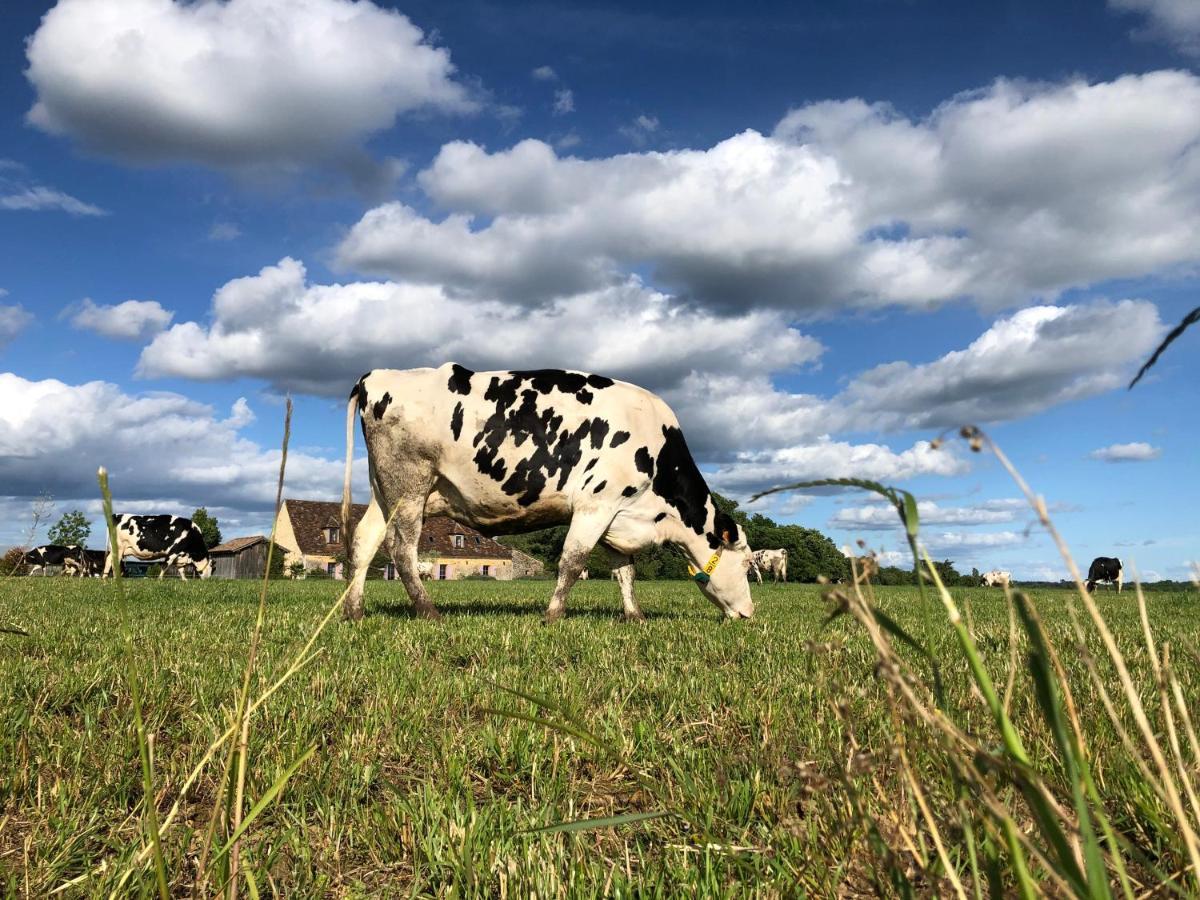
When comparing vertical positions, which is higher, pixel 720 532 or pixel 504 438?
pixel 504 438

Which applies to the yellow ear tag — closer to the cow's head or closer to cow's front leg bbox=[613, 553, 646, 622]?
the cow's head

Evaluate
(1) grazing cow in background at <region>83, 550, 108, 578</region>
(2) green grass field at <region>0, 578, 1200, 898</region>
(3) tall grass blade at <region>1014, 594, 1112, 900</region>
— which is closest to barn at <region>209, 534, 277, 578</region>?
(1) grazing cow in background at <region>83, 550, 108, 578</region>

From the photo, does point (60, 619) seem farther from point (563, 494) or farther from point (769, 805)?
point (769, 805)

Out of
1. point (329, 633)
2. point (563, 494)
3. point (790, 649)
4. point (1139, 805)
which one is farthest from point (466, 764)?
point (563, 494)

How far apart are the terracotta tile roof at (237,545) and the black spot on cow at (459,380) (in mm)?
66882

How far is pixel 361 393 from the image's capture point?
10.6 metres

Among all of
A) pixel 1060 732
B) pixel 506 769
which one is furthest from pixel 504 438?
pixel 1060 732

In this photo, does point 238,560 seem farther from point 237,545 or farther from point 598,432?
point 598,432

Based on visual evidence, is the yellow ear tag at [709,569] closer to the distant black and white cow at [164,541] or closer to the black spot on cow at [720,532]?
the black spot on cow at [720,532]

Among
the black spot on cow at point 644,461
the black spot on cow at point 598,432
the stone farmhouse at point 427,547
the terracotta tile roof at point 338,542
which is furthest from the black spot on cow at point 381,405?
the terracotta tile roof at point 338,542

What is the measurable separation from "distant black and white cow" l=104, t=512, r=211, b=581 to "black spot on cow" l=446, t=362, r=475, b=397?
2928 centimetres

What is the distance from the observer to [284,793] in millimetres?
2924

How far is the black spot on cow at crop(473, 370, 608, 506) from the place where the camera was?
998 centimetres

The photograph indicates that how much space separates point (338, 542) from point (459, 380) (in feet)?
207
